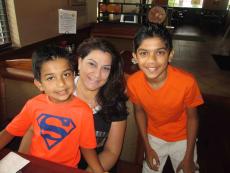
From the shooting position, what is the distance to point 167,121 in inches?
63.1

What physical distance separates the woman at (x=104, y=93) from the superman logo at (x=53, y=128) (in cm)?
17

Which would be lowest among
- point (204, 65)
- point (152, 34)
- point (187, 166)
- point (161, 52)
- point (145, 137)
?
point (204, 65)

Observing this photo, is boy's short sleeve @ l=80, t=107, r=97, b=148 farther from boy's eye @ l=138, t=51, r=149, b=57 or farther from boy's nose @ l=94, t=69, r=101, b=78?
boy's eye @ l=138, t=51, r=149, b=57

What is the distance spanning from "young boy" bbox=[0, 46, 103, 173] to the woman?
5.6 inches

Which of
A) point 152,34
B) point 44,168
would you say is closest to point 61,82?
point 44,168

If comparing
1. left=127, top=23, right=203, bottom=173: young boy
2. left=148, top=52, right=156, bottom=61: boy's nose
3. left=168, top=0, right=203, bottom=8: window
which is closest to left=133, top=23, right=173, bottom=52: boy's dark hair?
left=127, top=23, right=203, bottom=173: young boy

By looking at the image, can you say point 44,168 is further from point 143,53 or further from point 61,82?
point 143,53

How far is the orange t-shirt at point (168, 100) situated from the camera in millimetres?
1472

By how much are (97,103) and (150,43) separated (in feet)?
1.63

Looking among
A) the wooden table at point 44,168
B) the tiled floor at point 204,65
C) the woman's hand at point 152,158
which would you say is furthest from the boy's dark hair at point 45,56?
the tiled floor at point 204,65

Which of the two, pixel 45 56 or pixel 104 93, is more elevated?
pixel 45 56

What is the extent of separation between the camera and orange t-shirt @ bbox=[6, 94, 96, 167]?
1190mm

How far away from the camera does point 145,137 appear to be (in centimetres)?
157

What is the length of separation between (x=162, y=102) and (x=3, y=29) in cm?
215
